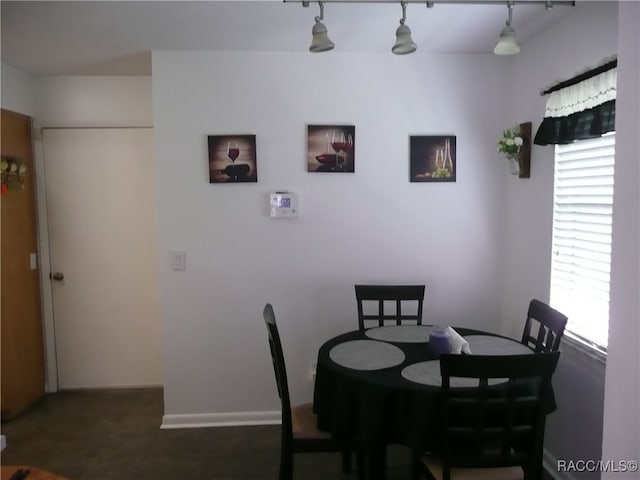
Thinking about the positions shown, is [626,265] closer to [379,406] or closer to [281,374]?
[379,406]

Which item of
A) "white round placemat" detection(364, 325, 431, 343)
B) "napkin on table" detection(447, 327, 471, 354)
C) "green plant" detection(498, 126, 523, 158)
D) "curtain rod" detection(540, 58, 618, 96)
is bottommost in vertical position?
"white round placemat" detection(364, 325, 431, 343)

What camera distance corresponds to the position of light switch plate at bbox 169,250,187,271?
120 inches

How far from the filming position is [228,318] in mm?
3117

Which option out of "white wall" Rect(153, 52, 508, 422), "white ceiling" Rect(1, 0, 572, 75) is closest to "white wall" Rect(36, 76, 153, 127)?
"white ceiling" Rect(1, 0, 572, 75)

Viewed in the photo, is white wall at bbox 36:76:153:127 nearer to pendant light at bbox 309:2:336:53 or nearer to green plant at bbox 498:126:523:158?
pendant light at bbox 309:2:336:53

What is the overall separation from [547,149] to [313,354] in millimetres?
2021

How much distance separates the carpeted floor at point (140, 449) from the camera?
258 centimetres

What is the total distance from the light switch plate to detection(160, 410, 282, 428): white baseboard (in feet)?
3.44

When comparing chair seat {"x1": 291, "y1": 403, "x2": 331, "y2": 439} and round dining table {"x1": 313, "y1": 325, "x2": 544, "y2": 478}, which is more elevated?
round dining table {"x1": 313, "y1": 325, "x2": 544, "y2": 478}

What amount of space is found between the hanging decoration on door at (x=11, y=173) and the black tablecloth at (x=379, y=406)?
2.66m

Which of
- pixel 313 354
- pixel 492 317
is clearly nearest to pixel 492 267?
pixel 492 317

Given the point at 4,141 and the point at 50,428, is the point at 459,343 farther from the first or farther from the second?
the point at 4,141

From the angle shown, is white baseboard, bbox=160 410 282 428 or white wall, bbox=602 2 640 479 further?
white baseboard, bbox=160 410 282 428

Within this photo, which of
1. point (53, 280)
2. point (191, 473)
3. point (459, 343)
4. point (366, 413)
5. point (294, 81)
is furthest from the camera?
point (53, 280)
